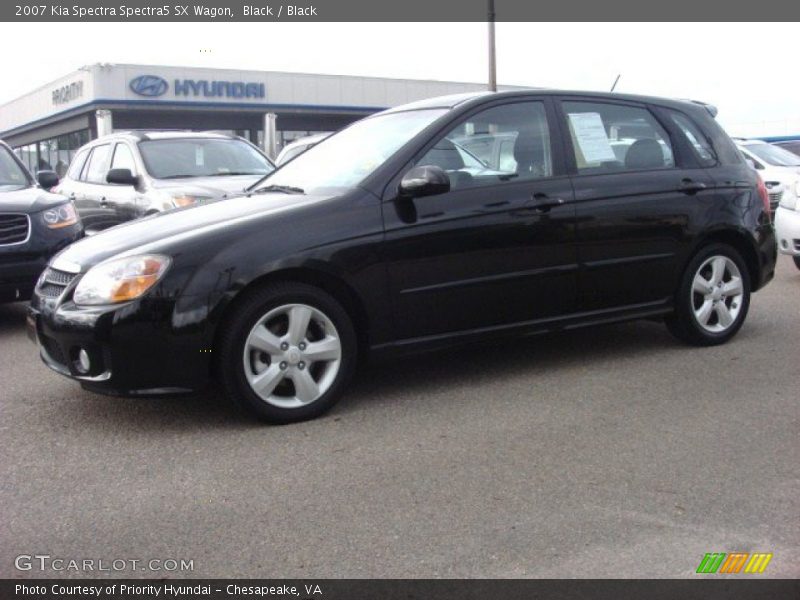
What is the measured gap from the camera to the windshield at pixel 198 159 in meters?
9.17

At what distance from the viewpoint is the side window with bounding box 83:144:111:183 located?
33.3ft

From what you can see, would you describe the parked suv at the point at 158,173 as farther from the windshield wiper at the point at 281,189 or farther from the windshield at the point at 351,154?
the windshield wiper at the point at 281,189

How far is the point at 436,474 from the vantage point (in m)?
3.76

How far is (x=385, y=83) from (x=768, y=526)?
3867 cm

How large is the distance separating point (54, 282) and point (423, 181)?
203cm

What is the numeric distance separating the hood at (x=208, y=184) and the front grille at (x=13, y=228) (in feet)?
5.34

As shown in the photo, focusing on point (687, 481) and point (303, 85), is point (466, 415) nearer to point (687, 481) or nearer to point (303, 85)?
point (687, 481)

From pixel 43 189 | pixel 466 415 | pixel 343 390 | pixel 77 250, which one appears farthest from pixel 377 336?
pixel 43 189

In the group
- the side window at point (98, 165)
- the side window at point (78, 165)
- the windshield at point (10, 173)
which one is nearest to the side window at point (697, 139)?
the windshield at point (10, 173)

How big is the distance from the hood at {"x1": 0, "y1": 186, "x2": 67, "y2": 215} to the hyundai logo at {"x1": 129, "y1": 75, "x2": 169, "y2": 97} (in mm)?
28313

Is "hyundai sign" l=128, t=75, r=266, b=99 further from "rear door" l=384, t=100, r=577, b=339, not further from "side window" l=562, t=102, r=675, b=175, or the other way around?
"rear door" l=384, t=100, r=577, b=339

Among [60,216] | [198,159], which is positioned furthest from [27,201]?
[198,159]

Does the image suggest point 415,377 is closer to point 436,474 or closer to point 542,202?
point 542,202

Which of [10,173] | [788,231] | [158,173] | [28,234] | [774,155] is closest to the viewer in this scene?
[28,234]
